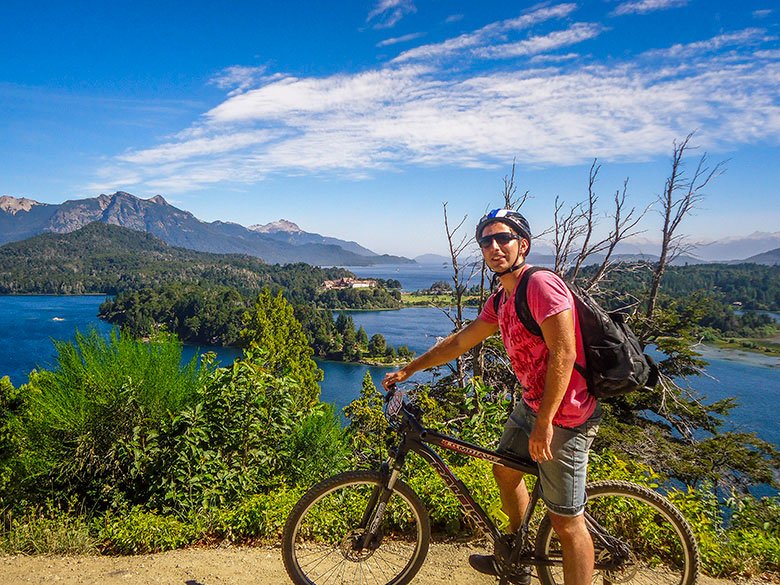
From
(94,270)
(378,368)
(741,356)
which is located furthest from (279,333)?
(94,270)

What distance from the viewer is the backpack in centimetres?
193

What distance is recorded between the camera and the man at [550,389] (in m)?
1.88

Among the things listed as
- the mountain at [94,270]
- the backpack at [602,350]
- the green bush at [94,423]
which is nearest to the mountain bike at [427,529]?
the backpack at [602,350]

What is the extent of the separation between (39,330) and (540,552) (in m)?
82.8

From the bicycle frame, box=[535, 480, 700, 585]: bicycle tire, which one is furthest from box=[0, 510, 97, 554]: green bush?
box=[535, 480, 700, 585]: bicycle tire

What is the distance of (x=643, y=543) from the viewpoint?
2.88m

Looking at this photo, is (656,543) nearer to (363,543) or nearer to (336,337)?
(363,543)

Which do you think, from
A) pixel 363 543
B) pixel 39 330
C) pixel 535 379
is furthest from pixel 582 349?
pixel 39 330

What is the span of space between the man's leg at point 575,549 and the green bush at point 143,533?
2.22 metres

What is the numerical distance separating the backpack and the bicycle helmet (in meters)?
0.21

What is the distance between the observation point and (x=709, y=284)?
89.4 m

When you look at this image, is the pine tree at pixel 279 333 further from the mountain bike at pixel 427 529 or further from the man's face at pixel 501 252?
the man's face at pixel 501 252

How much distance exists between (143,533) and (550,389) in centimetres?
264

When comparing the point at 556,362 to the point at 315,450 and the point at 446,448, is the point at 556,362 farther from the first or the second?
the point at 315,450
